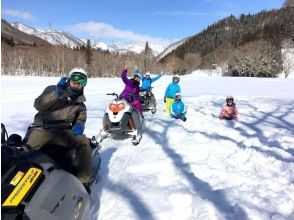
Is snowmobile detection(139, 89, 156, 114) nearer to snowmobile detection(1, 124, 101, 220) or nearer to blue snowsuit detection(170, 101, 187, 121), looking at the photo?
blue snowsuit detection(170, 101, 187, 121)

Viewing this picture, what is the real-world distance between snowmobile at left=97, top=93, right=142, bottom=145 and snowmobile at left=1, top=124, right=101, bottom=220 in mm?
4193

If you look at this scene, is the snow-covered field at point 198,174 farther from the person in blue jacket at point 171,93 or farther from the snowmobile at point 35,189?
the person in blue jacket at point 171,93

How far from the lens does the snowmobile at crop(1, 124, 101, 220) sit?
7.89 feet

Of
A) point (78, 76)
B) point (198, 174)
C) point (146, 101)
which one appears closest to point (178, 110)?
point (146, 101)

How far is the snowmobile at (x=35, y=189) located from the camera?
7.89 feet

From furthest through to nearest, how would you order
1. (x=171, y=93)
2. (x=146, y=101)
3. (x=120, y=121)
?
1. (x=171, y=93)
2. (x=146, y=101)
3. (x=120, y=121)

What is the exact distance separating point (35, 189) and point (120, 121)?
16.0 feet

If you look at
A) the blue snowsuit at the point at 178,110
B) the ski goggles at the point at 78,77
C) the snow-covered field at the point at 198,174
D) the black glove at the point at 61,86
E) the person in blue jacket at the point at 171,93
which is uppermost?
the ski goggles at the point at 78,77

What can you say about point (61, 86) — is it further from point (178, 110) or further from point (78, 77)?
point (178, 110)

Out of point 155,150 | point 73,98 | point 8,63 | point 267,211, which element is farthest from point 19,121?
point 8,63

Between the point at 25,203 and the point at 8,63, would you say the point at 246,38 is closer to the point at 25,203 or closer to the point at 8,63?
the point at 8,63

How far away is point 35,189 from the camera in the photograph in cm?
257

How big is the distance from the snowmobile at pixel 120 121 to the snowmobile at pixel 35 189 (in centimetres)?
419

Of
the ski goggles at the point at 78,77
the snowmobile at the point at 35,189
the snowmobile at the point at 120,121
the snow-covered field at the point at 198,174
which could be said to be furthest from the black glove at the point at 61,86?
the snowmobile at the point at 120,121
